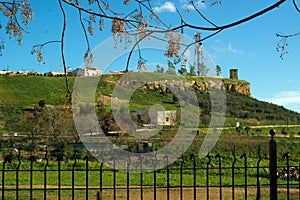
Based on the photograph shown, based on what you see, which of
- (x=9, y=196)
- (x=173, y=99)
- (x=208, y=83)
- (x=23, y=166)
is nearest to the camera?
(x=9, y=196)

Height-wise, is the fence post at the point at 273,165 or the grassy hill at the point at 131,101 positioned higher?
the grassy hill at the point at 131,101

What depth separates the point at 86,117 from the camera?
1016 inches

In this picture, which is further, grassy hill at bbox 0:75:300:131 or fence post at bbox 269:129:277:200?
grassy hill at bbox 0:75:300:131

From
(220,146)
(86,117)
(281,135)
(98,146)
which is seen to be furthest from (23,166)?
(281,135)

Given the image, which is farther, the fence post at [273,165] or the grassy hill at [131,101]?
the grassy hill at [131,101]

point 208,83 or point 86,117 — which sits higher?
point 208,83

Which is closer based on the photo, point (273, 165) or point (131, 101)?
point (273, 165)

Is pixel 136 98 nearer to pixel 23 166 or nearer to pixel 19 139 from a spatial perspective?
pixel 19 139

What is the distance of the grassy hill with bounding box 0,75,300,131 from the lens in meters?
39.4

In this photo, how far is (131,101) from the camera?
3991 centimetres

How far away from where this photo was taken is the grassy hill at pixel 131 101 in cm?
3938

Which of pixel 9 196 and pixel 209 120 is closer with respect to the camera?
pixel 9 196

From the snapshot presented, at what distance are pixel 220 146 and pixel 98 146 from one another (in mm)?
7801

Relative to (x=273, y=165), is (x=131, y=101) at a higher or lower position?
higher
